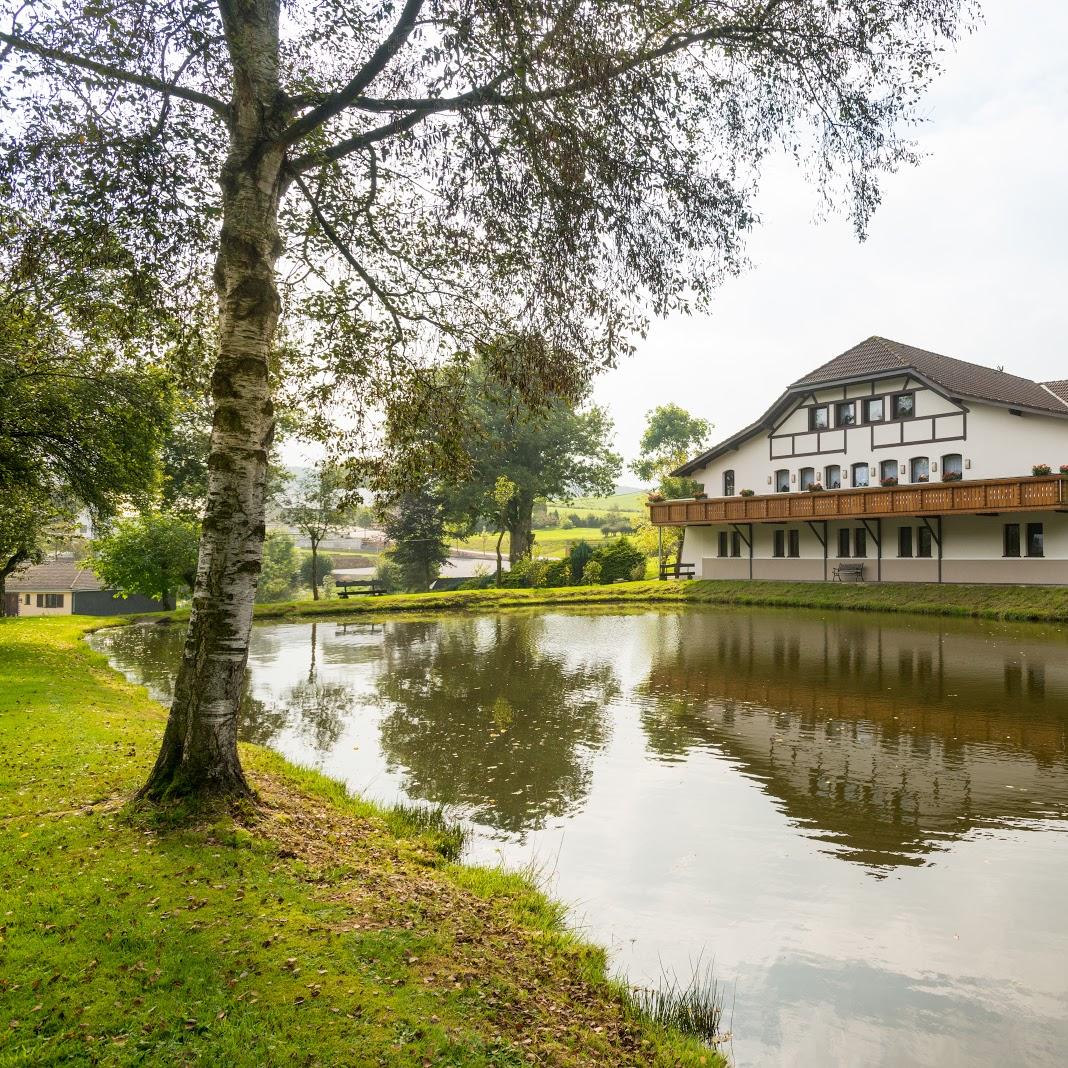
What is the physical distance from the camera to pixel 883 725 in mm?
11695

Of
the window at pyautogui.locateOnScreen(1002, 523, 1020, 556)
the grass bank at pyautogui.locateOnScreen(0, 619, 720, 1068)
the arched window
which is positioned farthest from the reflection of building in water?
the arched window

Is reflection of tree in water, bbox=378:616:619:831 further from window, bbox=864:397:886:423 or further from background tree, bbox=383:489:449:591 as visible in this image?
background tree, bbox=383:489:449:591

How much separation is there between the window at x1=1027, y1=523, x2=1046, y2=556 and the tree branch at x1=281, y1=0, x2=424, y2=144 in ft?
106

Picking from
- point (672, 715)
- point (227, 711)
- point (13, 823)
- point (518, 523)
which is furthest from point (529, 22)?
point (518, 523)

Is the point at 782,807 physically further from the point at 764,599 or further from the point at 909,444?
the point at 909,444

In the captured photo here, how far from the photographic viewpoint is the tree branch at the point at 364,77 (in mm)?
6656

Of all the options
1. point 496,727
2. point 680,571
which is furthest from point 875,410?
point 496,727

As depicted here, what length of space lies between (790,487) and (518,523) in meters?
20.3

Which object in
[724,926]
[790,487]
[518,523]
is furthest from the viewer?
[518,523]

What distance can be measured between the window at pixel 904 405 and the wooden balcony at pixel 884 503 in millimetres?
4910

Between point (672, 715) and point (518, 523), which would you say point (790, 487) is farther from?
point (672, 715)

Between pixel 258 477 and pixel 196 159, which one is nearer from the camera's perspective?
pixel 258 477

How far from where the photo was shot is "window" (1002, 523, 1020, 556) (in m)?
31.3

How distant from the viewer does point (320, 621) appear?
111 feet
